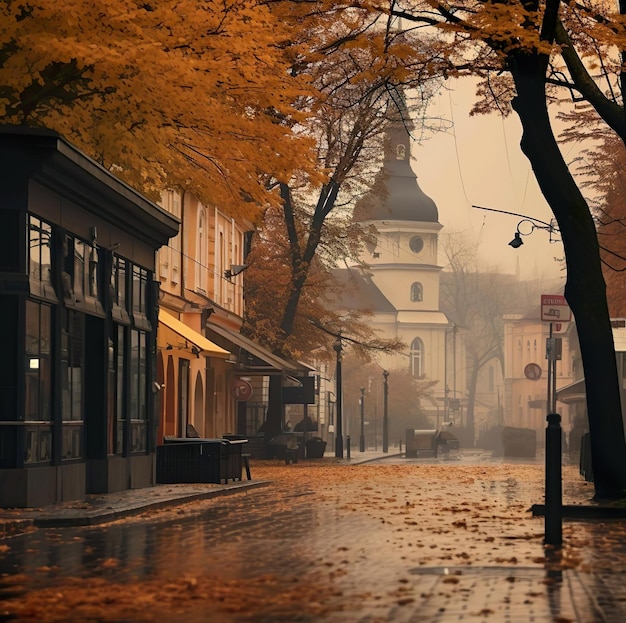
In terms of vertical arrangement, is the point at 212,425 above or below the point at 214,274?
below

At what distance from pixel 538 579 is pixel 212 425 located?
39.7 m

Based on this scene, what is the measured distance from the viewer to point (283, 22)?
21453 mm

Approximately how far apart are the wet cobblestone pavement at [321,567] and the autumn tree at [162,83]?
5344mm

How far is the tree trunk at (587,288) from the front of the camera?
20.5 metres

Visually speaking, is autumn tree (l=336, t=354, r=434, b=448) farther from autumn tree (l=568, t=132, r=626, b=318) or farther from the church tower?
autumn tree (l=568, t=132, r=626, b=318)

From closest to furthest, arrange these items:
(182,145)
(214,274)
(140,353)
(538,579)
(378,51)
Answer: (538,579)
(378,51)
(182,145)
(140,353)
(214,274)

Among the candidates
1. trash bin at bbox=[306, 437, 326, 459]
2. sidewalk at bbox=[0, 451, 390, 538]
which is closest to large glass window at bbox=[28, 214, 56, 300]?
sidewalk at bbox=[0, 451, 390, 538]

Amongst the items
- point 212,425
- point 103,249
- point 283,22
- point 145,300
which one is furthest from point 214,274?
point 283,22

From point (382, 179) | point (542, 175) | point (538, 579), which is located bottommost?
point (538, 579)

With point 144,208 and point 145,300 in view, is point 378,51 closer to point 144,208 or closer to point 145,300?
point 144,208

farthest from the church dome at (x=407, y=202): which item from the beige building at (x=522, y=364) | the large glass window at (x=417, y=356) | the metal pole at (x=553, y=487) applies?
the metal pole at (x=553, y=487)

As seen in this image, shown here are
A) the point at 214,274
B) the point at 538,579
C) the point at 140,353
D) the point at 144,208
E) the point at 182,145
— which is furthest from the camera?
the point at 214,274

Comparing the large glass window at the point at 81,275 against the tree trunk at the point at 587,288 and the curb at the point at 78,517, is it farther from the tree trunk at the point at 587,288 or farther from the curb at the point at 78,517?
the tree trunk at the point at 587,288

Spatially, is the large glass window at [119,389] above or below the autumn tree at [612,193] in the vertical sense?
below
